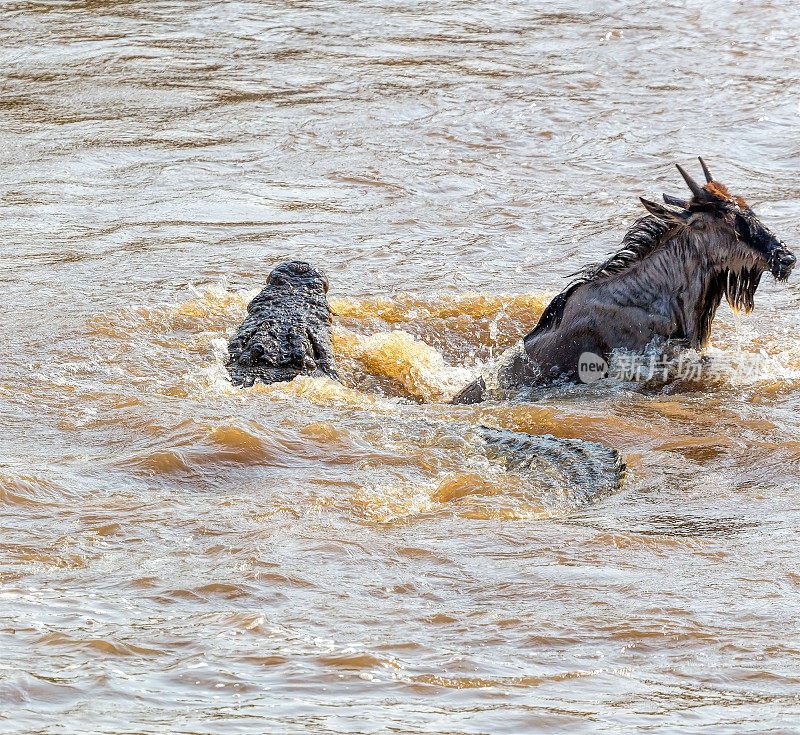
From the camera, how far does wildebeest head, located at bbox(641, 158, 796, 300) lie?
23.2ft

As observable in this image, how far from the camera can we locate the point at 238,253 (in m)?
11.0

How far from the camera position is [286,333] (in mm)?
7773

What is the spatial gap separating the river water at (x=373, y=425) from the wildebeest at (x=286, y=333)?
0.31 m

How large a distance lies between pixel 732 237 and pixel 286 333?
2887 mm

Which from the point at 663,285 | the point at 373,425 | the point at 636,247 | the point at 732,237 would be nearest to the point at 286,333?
the point at 373,425

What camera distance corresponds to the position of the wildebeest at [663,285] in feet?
23.6

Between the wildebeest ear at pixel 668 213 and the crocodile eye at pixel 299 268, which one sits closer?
the wildebeest ear at pixel 668 213

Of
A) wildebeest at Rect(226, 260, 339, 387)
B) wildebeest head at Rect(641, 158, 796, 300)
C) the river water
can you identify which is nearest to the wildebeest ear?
wildebeest head at Rect(641, 158, 796, 300)

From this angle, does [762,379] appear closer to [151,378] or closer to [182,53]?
[151,378]

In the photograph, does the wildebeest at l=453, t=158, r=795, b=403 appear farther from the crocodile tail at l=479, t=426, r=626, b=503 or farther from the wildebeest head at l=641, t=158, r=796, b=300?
the crocodile tail at l=479, t=426, r=626, b=503

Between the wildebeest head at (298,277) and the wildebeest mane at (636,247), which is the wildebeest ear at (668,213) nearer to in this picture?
the wildebeest mane at (636,247)

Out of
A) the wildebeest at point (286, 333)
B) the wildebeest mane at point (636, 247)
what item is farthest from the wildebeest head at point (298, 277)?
the wildebeest mane at point (636, 247)

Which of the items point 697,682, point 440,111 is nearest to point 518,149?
point 440,111

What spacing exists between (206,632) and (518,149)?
11264 mm
